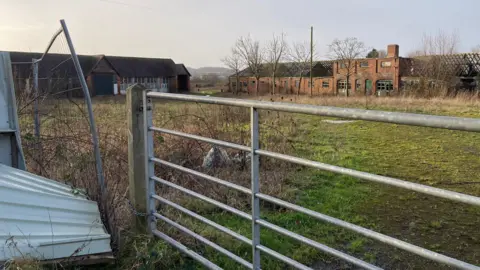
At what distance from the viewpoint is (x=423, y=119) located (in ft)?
5.42

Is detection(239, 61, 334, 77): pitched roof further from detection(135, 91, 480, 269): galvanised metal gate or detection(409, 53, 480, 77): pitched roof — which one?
detection(135, 91, 480, 269): galvanised metal gate

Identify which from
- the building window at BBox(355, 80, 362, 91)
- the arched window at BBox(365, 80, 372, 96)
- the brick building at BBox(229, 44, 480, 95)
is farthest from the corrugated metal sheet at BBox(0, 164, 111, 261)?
the building window at BBox(355, 80, 362, 91)

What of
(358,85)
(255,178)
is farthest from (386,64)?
(255,178)

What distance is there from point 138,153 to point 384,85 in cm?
4651

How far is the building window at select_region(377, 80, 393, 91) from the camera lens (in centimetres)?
4577

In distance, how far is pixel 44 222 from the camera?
3.12 m

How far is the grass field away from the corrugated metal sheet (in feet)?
1.20

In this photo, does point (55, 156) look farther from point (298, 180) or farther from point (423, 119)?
point (423, 119)

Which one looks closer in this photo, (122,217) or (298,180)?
(122,217)

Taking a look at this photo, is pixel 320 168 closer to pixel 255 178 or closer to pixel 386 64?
pixel 255 178

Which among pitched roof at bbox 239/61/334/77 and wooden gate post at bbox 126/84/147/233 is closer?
wooden gate post at bbox 126/84/147/233

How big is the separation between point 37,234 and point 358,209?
402cm

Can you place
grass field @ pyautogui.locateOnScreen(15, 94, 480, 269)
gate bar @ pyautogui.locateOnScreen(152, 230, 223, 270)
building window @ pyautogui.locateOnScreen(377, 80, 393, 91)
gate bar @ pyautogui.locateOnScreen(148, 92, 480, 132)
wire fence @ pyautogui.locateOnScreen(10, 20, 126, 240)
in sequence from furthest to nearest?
building window @ pyautogui.locateOnScreen(377, 80, 393, 91) → wire fence @ pyautogui.locateOnScreen(10, 20, 126, 240) → grass field @ pyautogui.locateOnScreen(15, 94, 480, 269) → gate bar @ pyautogui.locateOnScreen(152, 230, 223, 270) → gate bar @ pyautogui.locateOnScreen(148, 92, 480, 132)

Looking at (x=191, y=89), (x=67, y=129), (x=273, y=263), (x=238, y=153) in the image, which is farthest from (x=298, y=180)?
(x=191, y=89)
